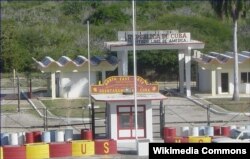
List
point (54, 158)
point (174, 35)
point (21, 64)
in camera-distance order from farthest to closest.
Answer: point (21, 64) < point (174, 35) < point (54, 158)

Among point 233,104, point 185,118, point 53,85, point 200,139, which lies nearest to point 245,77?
point 233,104

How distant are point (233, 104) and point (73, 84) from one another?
1349 cm

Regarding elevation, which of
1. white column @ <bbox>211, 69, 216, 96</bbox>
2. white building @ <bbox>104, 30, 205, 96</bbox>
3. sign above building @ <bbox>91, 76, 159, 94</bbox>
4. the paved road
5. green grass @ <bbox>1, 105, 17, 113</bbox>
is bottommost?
the paved road

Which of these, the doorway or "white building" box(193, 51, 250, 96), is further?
the doorway

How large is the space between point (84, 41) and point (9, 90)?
23113mm

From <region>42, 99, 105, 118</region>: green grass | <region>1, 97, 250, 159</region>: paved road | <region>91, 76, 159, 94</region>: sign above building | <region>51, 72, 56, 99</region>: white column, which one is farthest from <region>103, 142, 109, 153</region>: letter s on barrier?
<region>51, 72, 56, 99</region>: white column

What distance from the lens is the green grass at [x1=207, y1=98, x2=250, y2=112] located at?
2051 inches

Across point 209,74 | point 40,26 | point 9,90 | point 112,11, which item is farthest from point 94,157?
point 112,11

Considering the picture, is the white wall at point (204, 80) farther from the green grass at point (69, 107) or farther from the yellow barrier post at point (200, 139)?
the yellow barrier post at point (200, 139)

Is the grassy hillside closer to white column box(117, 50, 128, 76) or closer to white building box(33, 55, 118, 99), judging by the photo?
white column box(117, 50, 128, 76)

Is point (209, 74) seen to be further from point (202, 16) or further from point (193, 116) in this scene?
point (202, 16)

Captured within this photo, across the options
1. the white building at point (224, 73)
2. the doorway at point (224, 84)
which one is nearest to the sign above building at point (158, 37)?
the white building at point (224, 73)

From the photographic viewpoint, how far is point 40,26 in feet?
316

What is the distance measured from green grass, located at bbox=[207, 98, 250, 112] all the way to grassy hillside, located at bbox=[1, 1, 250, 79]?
21.3m
